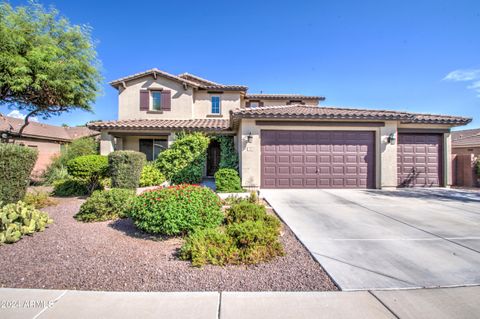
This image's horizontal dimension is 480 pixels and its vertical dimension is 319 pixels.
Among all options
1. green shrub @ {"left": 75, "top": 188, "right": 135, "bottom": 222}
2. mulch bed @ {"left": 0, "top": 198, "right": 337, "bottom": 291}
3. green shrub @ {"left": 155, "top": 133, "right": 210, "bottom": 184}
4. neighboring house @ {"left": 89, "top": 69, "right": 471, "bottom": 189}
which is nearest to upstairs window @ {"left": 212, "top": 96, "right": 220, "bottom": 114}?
green shrub @ {"left": 155, "top": 133, "right": 210, "bottom": 184}

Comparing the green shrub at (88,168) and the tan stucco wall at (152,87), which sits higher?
the tan stucco wall at (152,87)

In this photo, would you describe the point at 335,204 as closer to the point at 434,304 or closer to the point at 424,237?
the point at 424,237

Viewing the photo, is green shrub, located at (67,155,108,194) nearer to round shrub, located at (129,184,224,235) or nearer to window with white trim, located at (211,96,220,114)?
round shrub, located at (129,184,224,235)

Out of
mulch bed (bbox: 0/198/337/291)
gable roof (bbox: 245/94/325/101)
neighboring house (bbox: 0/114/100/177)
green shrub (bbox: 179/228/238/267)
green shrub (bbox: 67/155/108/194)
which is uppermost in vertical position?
gable roof (bbox: 245/94/325/101)

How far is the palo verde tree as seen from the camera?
863cm

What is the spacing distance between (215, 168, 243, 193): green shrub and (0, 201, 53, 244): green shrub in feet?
18.1

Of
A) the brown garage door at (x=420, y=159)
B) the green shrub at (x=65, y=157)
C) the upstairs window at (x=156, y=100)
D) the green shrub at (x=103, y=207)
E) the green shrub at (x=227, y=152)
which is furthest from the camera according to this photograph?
the upstairs window at (x=156, y=100)

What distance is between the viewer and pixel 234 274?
3.12m

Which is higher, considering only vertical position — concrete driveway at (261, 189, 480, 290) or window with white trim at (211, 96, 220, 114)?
window with white trim at (211, 96, 220, 114)

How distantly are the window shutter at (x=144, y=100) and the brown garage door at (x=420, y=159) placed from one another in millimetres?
15335

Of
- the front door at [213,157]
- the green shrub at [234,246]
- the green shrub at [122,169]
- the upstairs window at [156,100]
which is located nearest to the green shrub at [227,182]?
the green shrub at [122,169]

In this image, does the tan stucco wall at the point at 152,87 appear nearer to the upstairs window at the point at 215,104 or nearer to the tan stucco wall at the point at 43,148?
the upstairs window at the point at 215,104

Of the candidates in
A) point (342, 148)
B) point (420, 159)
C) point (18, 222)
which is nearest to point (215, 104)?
point (342, 148)

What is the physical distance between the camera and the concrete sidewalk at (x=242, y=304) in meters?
2.35
